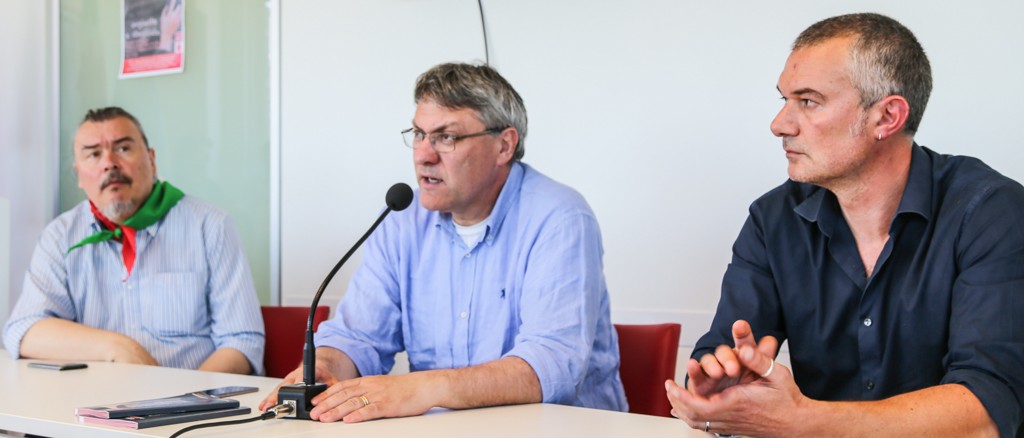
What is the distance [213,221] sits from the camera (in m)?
3.04

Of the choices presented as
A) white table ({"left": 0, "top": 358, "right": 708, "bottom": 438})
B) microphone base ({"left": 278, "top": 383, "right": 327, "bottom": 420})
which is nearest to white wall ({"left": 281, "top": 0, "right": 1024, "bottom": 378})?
white table ({"left": 0, "top": 358, "right": 708, "bottom": 438})

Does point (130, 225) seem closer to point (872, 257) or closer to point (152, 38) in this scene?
point (152, 38)

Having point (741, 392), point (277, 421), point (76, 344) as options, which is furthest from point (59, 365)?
point (741, 392)

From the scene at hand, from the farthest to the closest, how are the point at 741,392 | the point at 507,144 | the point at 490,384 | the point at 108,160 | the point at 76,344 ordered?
the point at 108,160 < the point at 76,344 < the point at 507,144 < the point at 490,384 < the point at 741,392

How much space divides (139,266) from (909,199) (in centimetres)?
219

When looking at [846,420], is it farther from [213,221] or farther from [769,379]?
[213,221]

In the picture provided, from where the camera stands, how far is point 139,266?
300cm

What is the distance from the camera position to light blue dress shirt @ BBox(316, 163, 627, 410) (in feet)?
7.00

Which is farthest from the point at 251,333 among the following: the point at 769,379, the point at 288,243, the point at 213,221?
the point at 769,379

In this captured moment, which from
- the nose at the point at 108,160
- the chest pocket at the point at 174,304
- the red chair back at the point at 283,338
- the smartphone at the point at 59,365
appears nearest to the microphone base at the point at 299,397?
the smartphone at the point at 59,365

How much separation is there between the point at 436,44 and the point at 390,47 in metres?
0.19

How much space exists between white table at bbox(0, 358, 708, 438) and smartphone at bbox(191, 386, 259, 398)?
0.09 feet

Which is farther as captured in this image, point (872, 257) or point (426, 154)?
point (426, 154)

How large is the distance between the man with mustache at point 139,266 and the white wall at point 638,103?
71cm
